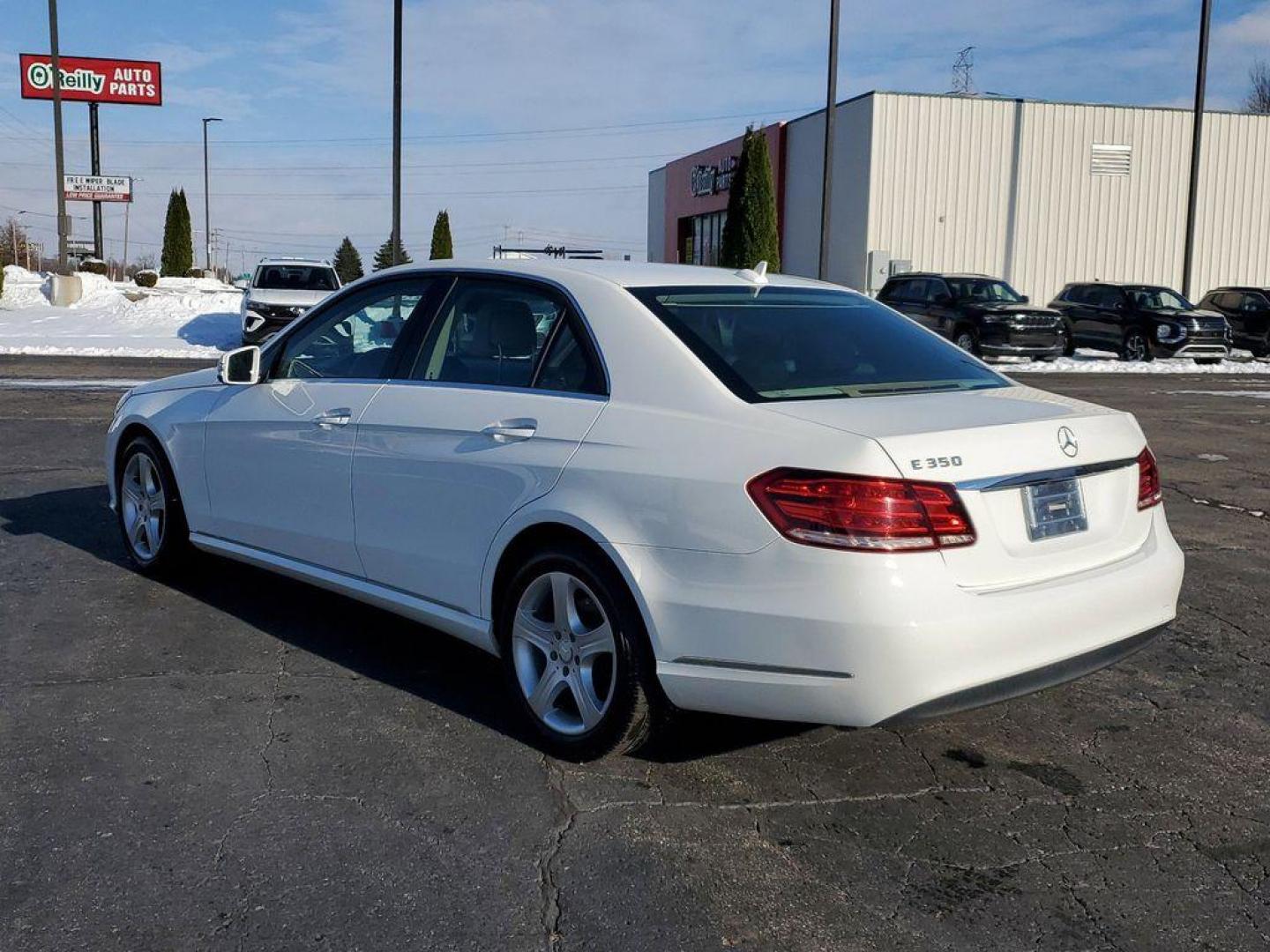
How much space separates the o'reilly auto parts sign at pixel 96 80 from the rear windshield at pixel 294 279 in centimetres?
2934

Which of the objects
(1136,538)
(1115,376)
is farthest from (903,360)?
(1115,376)

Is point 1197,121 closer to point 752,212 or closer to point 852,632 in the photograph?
point 752,212

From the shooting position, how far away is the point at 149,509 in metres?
6.25

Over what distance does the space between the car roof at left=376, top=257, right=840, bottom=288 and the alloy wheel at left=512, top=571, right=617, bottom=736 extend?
1068 mm

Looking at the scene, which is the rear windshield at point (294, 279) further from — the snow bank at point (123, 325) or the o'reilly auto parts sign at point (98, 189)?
the o'reilly auto parts sign at point (98, 189)

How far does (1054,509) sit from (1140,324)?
81.0ft

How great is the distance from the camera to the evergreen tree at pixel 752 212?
109 feet

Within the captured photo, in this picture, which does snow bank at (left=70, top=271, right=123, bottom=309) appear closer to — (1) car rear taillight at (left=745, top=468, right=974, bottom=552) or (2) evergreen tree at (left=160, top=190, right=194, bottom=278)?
(2) evergreen tree at (left=160, top=190, right=194, bottom=278)

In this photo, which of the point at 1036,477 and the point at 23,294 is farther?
the point at 23,294

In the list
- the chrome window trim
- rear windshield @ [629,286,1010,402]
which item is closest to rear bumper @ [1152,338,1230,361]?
rear windshield @ [629,286,1010,402]

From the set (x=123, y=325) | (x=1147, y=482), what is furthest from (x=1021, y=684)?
(x=123, y=325)

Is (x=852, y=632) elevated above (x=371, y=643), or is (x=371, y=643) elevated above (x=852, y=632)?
(x=852, y=632)

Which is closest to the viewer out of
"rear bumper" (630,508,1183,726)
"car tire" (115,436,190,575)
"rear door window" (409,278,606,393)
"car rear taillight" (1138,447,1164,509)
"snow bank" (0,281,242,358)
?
"rear bumper" (630,508,1183,726)

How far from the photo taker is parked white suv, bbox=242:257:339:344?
2083 cm
